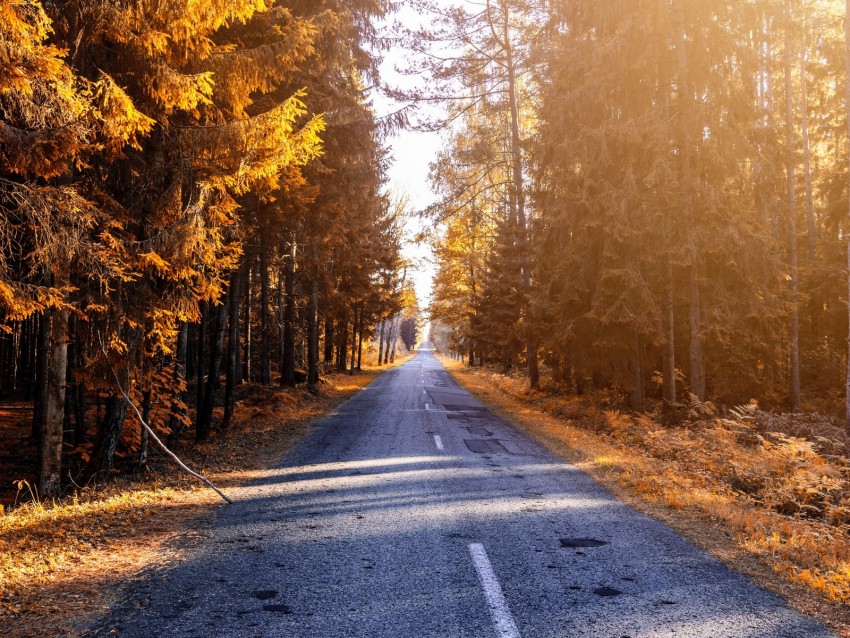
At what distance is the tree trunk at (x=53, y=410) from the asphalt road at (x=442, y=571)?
2.60m

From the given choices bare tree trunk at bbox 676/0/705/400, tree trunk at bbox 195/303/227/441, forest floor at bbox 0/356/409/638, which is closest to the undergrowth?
bare tree trunk at bbox 676/0/705/400

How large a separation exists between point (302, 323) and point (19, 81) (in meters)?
28.3

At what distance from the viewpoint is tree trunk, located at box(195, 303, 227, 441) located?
13.0 m

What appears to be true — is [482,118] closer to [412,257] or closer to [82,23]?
[412,257]

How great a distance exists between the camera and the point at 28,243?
7031mm

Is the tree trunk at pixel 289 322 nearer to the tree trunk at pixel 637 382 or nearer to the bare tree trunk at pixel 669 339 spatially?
the tree trunk at pixel 637 382

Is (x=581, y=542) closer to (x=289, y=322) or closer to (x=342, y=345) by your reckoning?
(x=289, y=322)

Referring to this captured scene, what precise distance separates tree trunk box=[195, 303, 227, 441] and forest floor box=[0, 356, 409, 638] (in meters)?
2.59

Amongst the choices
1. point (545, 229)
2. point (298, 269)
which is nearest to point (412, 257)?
point (298, 269)

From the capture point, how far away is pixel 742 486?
9234 millimetres

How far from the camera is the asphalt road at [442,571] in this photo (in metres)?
4.12

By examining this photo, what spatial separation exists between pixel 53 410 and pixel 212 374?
553 cm

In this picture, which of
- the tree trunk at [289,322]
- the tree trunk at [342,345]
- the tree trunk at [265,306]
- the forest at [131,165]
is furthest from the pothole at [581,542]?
the tree trunk at [342,345]

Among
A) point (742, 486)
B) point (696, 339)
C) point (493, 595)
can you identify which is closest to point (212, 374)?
point (493, 595)
